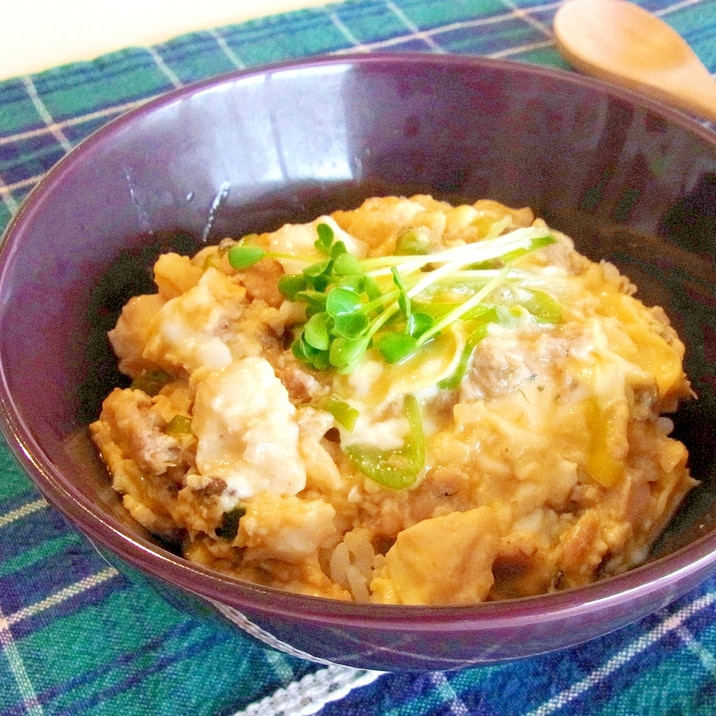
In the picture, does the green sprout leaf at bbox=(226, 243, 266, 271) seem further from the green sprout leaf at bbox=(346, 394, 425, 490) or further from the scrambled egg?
the green sprout leaf at bbox=(346, 394, 425, 490)

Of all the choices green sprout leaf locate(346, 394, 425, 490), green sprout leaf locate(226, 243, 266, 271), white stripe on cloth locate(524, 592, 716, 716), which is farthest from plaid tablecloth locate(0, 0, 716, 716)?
green sprout leaf locate(226, 243, 266, 271)

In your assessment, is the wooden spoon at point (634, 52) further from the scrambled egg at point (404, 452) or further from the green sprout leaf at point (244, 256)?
the green sprout leaf at point (244, 256)

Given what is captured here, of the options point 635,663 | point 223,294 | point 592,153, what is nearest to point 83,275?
point 223,294

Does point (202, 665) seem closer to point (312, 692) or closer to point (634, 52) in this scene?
point (312, 692)

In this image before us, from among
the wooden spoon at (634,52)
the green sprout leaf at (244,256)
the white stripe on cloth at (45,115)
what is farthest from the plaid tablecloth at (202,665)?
the wooden spoon at (634,52)

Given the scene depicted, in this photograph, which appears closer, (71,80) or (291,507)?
(291,507)

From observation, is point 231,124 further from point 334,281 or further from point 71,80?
point 71,80

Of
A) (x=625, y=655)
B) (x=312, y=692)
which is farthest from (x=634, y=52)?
(x=312, y=692)
